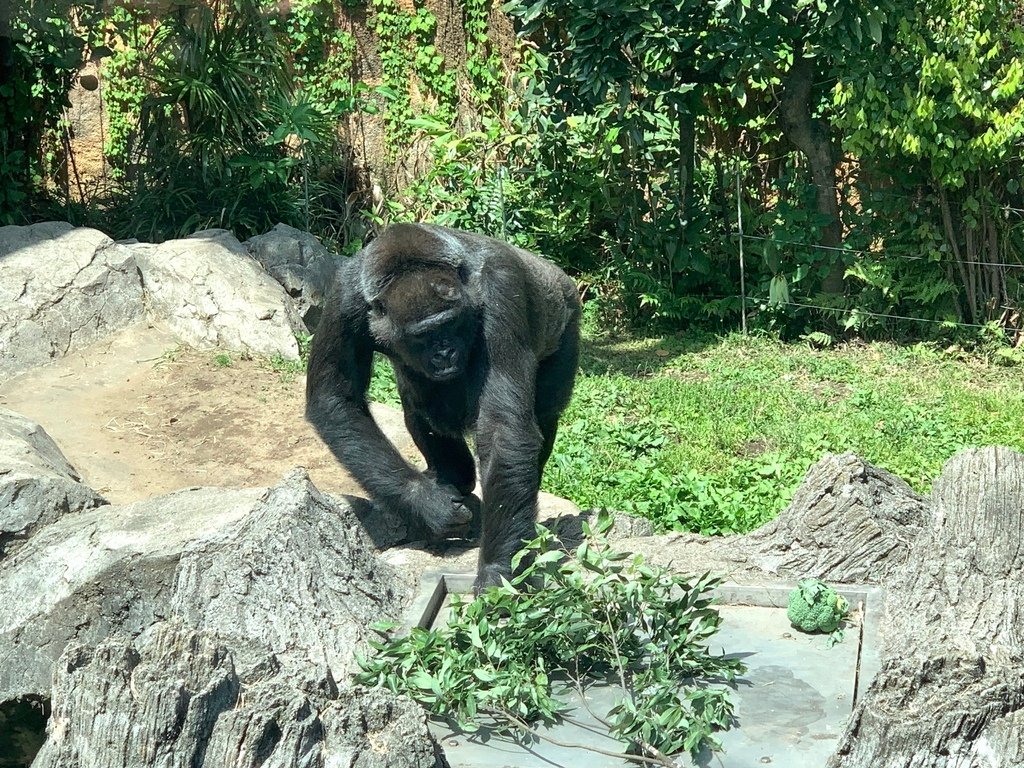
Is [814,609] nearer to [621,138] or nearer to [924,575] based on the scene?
[924,575]

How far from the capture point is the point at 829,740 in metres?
3.35

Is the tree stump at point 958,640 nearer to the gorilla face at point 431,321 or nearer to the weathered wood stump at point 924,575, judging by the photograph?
the weathered wood stump at point 924,575

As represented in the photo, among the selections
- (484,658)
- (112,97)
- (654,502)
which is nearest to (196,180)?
(112,97)

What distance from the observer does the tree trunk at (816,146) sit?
9656mm

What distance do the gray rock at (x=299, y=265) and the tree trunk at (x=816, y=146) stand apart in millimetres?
4108

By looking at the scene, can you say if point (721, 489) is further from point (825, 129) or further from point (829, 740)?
point (825, 129)

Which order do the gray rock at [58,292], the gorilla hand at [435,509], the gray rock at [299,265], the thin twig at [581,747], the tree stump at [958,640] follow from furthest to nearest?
the gray rock at [299,265]
the gray rock at [58,292]
the gorilla hand at [435,509]
the thin twig at [581,747]
the tree stump at [958,640]

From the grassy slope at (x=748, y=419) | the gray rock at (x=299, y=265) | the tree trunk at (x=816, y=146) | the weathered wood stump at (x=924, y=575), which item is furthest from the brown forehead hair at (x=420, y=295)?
the tree trunk at (x=816, y=146)

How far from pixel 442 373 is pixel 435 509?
61 centimetres

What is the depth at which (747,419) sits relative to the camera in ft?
25.5

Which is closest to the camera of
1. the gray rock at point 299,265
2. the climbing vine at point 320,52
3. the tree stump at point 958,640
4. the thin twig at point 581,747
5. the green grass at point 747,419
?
the tree stump at point 958,640

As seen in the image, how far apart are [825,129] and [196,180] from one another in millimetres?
6053

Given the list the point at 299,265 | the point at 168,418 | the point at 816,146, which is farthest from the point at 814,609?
the point at 299,265

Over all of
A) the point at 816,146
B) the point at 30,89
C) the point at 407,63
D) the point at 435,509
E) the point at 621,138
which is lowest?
the point at 435,509
